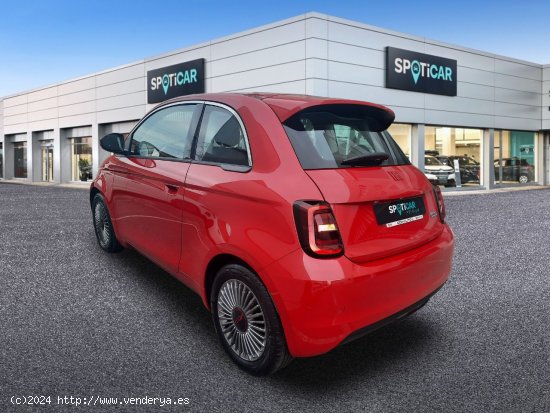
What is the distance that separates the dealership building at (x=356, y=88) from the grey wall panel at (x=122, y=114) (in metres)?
0.05

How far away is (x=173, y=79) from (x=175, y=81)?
0.18 meters

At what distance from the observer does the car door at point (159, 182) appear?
3.56 meters

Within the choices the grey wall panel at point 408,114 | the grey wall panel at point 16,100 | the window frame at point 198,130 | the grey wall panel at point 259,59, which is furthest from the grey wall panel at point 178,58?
the window frame at point 198,130

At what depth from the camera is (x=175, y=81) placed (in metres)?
20.7

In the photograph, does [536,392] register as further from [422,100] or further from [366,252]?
[422,100]

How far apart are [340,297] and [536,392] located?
1.25 metres

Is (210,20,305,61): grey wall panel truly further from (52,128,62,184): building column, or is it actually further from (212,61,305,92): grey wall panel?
A: (52,128,62,184): building column

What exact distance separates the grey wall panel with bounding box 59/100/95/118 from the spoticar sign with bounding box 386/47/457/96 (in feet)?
52.7

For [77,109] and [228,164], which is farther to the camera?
[77,109]

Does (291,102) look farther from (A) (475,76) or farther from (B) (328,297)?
(A) (475,76)

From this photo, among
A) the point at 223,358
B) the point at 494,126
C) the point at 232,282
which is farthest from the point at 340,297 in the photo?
the point at 494,126

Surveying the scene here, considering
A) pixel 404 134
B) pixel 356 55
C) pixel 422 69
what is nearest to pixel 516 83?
pixel 422 69

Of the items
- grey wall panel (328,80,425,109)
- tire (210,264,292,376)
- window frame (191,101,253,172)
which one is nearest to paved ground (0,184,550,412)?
tire (210,264,292,376)

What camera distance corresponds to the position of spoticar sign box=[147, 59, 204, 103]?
19.5 metres
